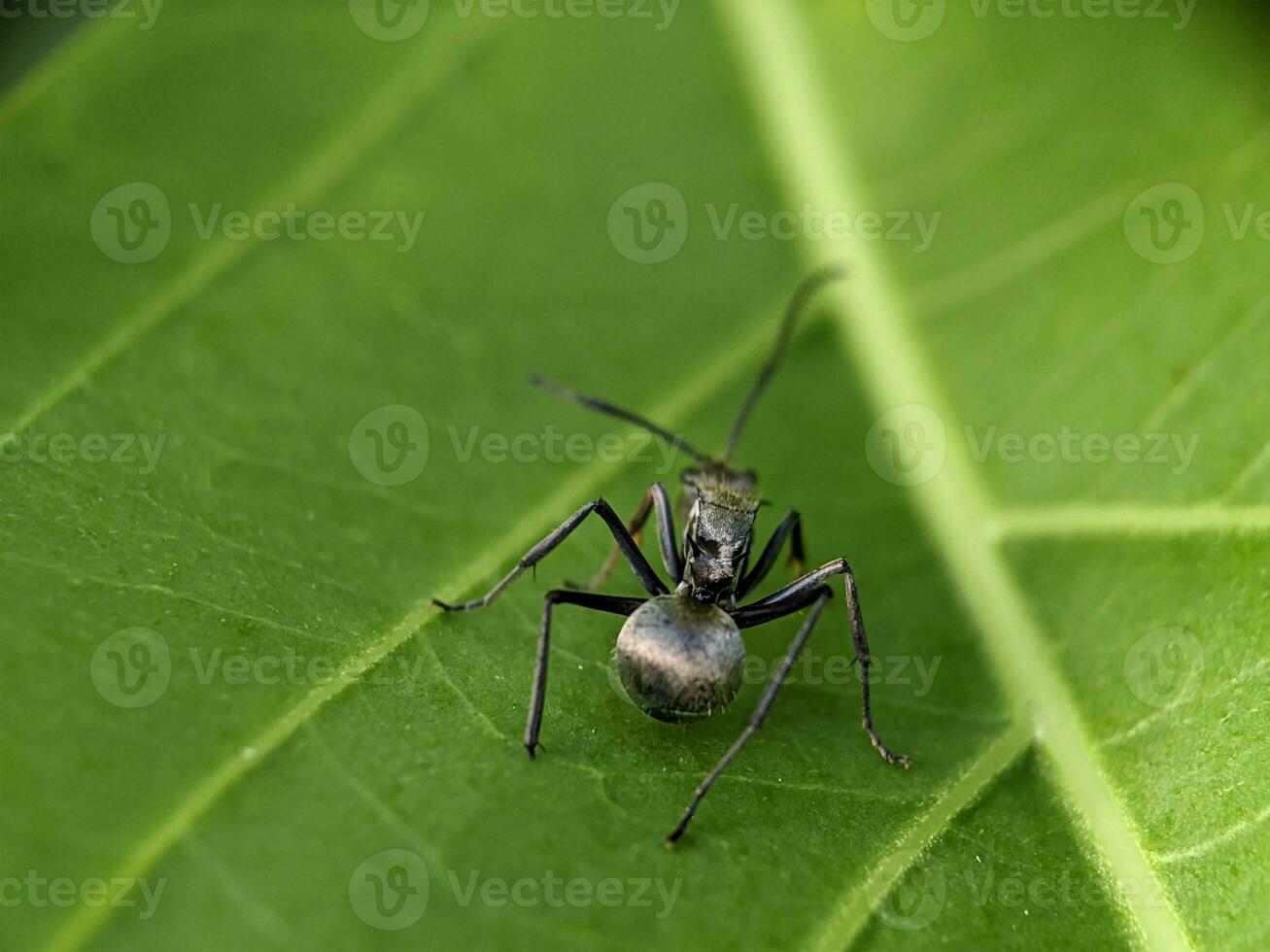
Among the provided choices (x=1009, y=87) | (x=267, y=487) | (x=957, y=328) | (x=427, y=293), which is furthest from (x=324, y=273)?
(x=1009, y=87)

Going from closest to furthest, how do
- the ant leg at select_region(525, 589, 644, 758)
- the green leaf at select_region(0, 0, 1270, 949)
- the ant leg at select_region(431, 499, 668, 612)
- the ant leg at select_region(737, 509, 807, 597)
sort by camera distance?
the green leaf at select_region(0, 0, 1270, 949) → the ant leg at select_region(525, 589, 644, 758) → the ant leg at select_region(431, 499, 668, 612) → the ant leg at select_region(737, 509, 807, 597)

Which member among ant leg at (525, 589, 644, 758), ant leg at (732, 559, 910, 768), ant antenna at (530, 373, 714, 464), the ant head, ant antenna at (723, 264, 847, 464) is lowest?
ant leg at (525, 589, 644, 758)

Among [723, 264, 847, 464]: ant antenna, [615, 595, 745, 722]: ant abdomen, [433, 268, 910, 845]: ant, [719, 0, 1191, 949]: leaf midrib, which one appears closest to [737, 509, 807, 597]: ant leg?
[433, 268, 910, 845]: ant

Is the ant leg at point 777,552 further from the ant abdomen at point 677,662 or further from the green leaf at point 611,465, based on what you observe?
the ant abdomen at point 677,662

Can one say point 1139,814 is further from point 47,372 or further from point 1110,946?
point 47,372

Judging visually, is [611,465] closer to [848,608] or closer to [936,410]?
[848,608]

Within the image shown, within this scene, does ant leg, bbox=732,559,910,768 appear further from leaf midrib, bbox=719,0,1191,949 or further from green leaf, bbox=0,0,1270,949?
leaf midrib, bbox=719,0,1191,949

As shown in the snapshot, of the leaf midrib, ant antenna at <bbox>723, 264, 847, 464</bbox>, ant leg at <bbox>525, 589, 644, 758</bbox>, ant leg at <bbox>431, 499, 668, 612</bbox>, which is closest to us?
the leaf midrib

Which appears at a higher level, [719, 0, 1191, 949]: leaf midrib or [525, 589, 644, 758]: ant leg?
[719, 0, 1191, 949]: leaf midrib
